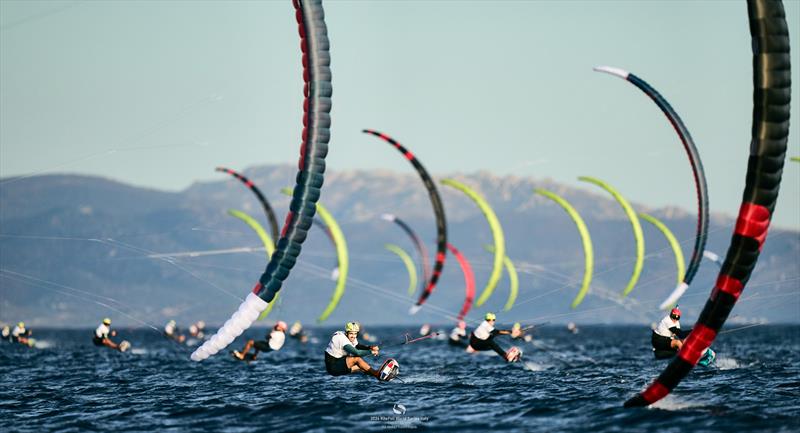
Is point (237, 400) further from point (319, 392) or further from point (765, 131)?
point (765, 131)

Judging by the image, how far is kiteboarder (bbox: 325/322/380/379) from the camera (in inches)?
1254

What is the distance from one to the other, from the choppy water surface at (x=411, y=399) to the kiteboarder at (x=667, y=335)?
2.99 ft

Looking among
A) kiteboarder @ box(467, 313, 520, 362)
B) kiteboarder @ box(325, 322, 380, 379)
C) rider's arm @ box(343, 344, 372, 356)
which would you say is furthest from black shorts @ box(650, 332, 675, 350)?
rider's arm @ box(343, 344, 372, 356)

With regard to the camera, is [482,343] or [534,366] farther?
[534,366]

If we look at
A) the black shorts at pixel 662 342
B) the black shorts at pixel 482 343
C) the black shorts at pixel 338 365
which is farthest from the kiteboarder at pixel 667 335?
the black shorts at pixel 338 365

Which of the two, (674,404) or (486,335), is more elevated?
(486,335)

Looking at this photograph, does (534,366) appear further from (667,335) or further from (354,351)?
(354,351)

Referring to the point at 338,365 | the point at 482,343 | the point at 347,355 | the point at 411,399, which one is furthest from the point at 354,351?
the point at 482,343

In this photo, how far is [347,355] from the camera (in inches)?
1272

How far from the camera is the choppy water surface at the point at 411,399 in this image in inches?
965

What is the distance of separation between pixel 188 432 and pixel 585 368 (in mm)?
21888

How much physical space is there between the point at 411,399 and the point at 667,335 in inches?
424

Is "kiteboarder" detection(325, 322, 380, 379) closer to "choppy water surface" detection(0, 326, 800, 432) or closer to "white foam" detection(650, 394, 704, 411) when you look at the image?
"choppy water surface" detection(0, 326, 800, 432)

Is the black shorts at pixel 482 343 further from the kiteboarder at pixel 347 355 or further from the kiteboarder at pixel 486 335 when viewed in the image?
the kiteboarder at pixel 347 355
